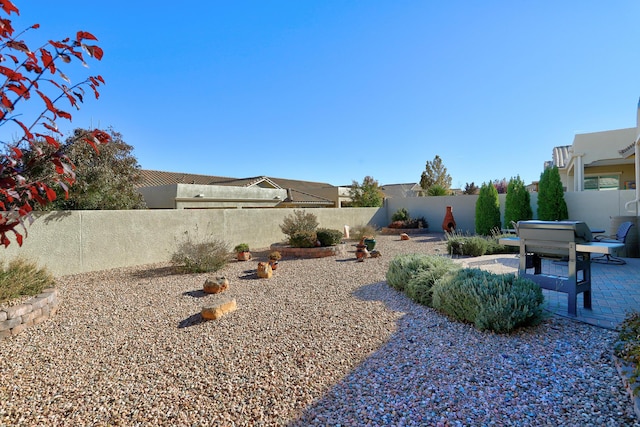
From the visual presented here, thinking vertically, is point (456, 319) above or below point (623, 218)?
below

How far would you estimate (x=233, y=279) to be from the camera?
674 centimetres

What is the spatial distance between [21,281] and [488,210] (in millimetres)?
14849

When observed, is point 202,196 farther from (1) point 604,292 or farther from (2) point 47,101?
(2) point 47,101

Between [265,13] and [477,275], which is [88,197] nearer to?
[265,13]

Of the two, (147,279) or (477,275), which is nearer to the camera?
(477,275)

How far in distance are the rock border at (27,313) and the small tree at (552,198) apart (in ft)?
46.8

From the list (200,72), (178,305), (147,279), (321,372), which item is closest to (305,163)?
(200,72)

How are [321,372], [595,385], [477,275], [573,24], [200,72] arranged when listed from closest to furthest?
[595,385]
[321,372]
[477,275]
[573,24]
[200,72]

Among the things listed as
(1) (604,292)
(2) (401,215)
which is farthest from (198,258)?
(2) (401,215)

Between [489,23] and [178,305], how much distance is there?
845cm

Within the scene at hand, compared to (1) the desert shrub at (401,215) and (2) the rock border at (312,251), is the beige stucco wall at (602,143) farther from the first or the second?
(2) the rock border at (312,251)

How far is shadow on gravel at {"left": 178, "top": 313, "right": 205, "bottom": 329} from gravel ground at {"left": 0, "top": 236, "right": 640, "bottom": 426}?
3 centimetres

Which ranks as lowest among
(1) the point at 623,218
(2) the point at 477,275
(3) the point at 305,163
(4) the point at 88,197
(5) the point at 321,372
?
(5) the point at 321,372

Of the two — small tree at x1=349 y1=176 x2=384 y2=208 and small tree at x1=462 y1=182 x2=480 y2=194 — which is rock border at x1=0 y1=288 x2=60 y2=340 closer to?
small tree at x1=349 y1=176 x2=384 y2=208
